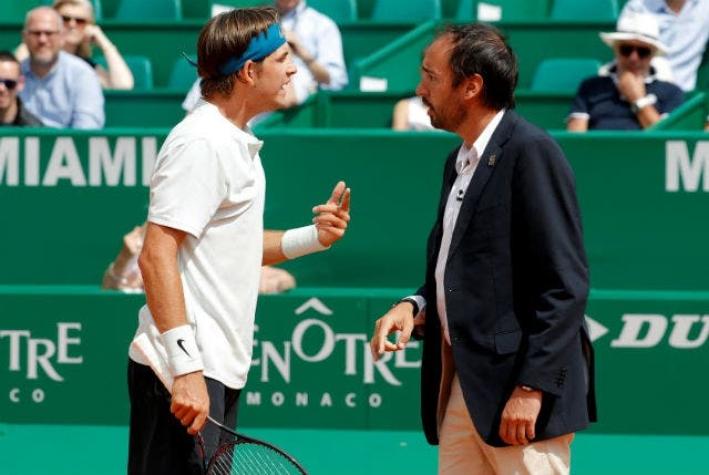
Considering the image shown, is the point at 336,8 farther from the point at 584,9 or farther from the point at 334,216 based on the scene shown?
the point at 334,216

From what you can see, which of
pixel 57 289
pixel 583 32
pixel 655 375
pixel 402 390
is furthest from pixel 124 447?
pixel 583 32

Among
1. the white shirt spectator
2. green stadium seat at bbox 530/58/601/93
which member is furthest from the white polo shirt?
green stadium seat at bbox 530/58/601/93

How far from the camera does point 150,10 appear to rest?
1090cm

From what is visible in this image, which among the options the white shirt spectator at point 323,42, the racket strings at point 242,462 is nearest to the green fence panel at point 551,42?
the white shirt spectator at point 323,42

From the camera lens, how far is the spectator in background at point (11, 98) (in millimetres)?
7816

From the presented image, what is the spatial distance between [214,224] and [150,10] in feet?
Answer: 25.1

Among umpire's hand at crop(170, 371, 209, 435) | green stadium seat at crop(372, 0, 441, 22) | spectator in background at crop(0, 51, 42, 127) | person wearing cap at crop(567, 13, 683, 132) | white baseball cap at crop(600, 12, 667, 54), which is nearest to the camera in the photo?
umpire's hand at crop(170, 371, 209, 435)

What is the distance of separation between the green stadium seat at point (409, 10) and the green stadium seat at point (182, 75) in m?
1.47

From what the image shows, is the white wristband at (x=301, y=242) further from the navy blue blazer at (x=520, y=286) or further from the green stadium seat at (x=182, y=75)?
the green stadium seat at (x=182, y=75)

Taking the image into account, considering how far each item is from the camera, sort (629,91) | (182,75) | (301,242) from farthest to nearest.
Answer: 1. (182,75)
2. (629,91)
3. (301,242)

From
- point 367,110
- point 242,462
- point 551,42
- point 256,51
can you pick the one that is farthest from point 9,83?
point 256,51

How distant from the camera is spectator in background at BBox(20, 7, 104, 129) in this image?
27.3 feet

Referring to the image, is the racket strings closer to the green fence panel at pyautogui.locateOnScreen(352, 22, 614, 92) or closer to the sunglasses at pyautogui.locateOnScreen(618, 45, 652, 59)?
the sunglasses at pyautogui.locateOnScreen(618, 45, 652, 59)

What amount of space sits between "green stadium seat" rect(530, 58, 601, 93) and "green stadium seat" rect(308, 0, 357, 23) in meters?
1.64
